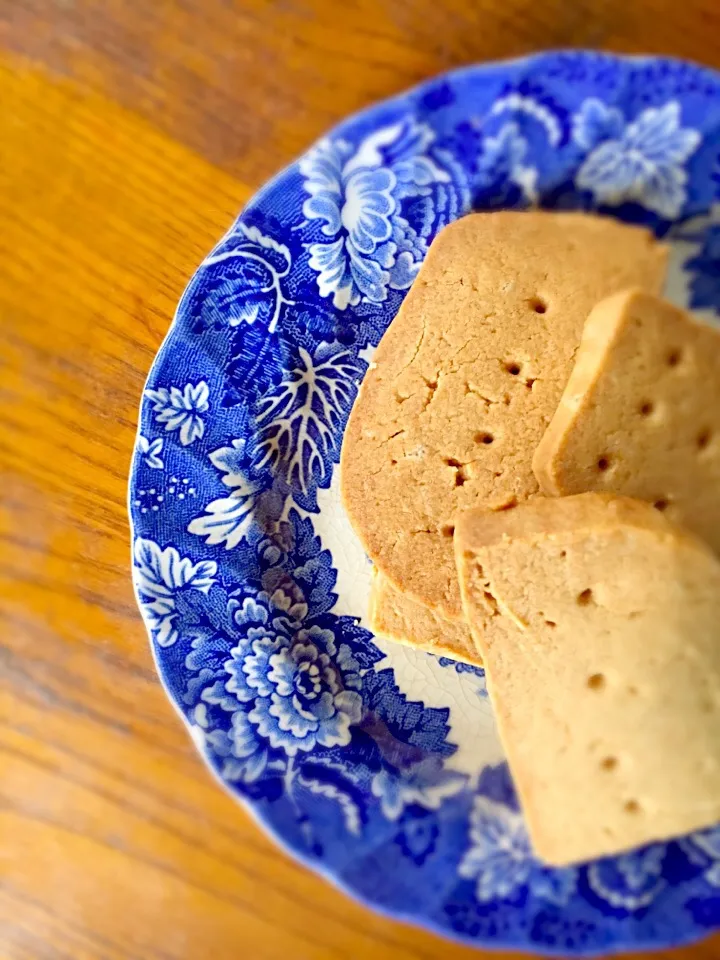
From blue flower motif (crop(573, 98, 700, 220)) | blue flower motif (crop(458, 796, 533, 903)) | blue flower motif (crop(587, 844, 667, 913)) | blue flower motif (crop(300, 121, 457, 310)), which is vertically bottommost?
blue flower motif (crop(458, 796, 533, 903))

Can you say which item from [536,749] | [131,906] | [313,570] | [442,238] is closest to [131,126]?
[442,238]

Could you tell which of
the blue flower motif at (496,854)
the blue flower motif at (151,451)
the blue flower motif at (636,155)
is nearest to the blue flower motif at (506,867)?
the blue flower motif at (496,854)

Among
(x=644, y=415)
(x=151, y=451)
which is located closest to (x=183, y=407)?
(x=151, y=451)

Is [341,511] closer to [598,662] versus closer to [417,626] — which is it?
[417,626]

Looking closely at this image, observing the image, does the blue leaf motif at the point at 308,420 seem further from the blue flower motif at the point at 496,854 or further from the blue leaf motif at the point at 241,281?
the blue flower motif at the point at 496,854

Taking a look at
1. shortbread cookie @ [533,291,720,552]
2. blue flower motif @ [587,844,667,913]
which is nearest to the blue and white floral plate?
blue flower motif @ [587,844,667,913]

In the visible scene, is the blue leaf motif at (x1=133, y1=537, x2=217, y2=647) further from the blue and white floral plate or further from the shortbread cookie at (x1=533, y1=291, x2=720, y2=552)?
the shortbread cookie at (x1=533, y1=291, x2=720, y2=552)
